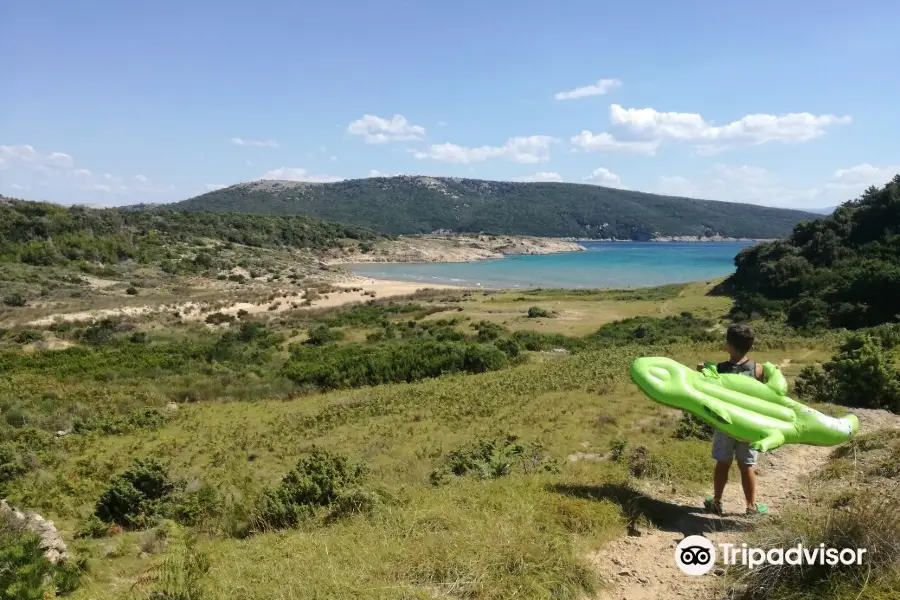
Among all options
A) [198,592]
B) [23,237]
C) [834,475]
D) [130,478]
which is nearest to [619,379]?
[834,475]

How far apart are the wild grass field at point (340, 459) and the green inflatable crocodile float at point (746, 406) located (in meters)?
1.37

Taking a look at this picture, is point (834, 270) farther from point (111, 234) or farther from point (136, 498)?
point (111, 234)

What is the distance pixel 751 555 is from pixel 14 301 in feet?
157

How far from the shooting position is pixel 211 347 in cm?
2577

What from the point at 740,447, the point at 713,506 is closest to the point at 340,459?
the point at 713,506

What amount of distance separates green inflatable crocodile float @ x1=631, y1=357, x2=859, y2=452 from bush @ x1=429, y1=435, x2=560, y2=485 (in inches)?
117

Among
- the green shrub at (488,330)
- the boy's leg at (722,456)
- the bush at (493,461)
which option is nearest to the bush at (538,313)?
the green shrub at (488,330)

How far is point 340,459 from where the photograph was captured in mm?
8453

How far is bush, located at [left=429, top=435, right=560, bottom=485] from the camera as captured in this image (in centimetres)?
820

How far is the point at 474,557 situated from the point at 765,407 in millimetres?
3187

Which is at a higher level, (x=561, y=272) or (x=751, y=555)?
(x=751, y=555)

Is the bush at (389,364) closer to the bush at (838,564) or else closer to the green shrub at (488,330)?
the green shrub at (488,330)

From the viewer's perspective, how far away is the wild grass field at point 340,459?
452 cm

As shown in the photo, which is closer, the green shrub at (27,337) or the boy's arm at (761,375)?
the boy's arm at (761,375)
